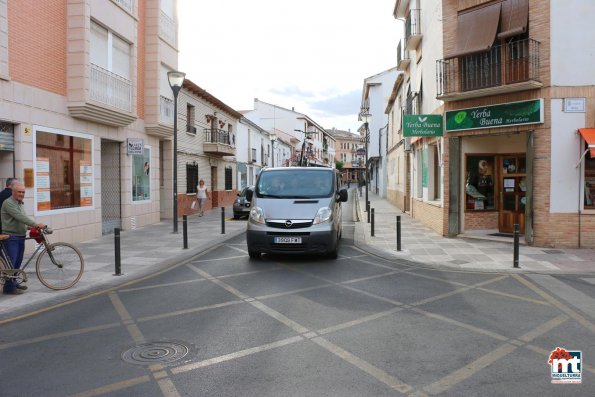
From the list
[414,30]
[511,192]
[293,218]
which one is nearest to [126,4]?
[414,30]

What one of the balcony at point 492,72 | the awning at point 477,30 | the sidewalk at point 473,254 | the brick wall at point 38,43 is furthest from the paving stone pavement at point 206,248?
the awning at point 477,30

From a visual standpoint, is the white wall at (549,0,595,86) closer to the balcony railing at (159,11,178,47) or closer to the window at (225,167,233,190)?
the balcony railing at (159,11,178,47)

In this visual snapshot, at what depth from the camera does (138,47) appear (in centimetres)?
1691

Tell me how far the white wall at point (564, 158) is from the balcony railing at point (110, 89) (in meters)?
12.1

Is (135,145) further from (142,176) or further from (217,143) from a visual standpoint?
(217,143)

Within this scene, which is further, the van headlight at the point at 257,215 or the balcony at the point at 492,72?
the balcony at the point at 492,72

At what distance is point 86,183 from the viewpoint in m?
13.6

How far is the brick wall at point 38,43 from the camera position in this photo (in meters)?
10.7

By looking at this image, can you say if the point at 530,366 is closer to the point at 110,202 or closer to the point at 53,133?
the point at 53,133

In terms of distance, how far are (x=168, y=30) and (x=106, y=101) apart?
6.30 metres

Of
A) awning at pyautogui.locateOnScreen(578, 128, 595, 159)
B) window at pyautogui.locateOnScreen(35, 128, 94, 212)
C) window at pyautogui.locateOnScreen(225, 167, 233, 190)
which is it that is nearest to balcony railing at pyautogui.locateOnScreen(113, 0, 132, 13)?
window at pyautogui.locateOnScreen(35, 128, 94, 212)

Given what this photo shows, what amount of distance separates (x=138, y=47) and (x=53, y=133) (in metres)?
6.17

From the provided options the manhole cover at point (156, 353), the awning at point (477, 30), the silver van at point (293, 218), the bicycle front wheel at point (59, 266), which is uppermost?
the awning at point (477, 30)

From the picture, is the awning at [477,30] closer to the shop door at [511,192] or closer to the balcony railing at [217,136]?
the shop door at [511,192]
